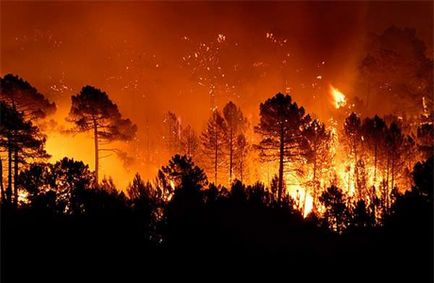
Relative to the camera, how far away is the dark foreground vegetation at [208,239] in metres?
14.0

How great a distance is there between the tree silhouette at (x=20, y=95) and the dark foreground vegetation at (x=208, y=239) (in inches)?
279

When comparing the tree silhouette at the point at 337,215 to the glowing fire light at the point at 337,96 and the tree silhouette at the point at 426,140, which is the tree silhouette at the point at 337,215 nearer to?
the tree silhouette at the point at 426,140

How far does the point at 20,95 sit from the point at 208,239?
16.9 metres

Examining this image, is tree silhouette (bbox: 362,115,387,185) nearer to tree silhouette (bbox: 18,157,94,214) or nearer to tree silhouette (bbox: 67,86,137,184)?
tree silhouette (bbox: 67,86,137,184)

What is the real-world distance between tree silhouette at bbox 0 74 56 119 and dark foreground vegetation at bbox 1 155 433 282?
709 centimetres

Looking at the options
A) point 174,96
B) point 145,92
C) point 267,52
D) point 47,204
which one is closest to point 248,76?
point 267,52

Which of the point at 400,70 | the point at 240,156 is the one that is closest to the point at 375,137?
the point at 240,156

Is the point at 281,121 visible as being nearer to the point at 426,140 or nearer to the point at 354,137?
the point at 426,140

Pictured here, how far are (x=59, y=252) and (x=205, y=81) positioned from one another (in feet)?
333

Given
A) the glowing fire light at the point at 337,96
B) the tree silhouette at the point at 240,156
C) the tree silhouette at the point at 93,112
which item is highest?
the glowing fire light at the point at 337,96

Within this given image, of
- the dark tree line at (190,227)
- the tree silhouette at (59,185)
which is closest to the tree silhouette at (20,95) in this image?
the dark tree line at (190,227)

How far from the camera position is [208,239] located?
1570 cm

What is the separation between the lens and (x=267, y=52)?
11550 centimetres

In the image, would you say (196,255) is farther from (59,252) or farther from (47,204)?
(47,204)
